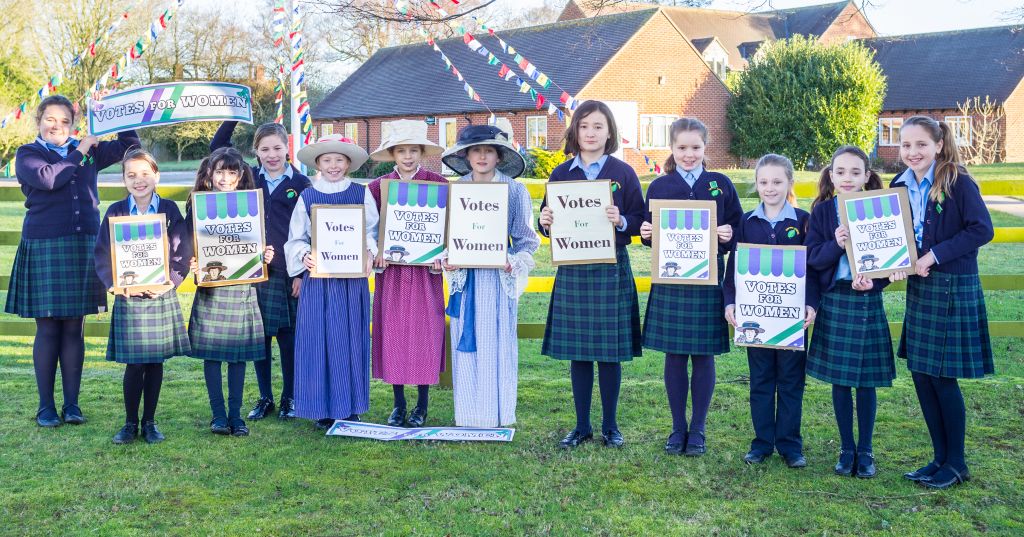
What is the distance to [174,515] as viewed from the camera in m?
3.97

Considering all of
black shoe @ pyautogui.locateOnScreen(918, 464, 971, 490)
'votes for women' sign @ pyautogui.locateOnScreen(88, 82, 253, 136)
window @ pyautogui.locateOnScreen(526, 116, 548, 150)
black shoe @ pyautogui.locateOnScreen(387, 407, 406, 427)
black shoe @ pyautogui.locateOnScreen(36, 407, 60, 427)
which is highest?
window @ pyautogui.locateOnScreen(526, 116, 548, 150)

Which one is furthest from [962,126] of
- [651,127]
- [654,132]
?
[651,127]

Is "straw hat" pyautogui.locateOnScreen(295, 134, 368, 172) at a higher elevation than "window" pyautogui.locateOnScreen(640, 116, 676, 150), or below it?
below

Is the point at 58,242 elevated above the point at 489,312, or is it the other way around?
the point at 58,242

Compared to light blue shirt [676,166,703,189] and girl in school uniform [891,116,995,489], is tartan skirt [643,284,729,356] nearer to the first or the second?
light blue shirt [676,166,703,189]

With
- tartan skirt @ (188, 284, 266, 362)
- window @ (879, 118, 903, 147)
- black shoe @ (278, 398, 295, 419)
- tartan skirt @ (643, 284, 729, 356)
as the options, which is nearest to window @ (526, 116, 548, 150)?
window @ (879, 118, 903, 147)

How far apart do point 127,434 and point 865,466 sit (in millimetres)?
3893

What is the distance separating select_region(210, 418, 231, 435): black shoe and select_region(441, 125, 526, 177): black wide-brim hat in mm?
1942

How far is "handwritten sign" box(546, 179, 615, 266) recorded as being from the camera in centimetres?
482

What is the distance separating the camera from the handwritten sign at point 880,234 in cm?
424

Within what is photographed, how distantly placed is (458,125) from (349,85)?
834cm

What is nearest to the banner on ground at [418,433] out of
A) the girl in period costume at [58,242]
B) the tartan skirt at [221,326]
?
the tartan skirt at [221,326]

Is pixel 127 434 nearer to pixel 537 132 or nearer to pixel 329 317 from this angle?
pixel 329 317

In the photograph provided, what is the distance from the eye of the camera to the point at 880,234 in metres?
4.26
